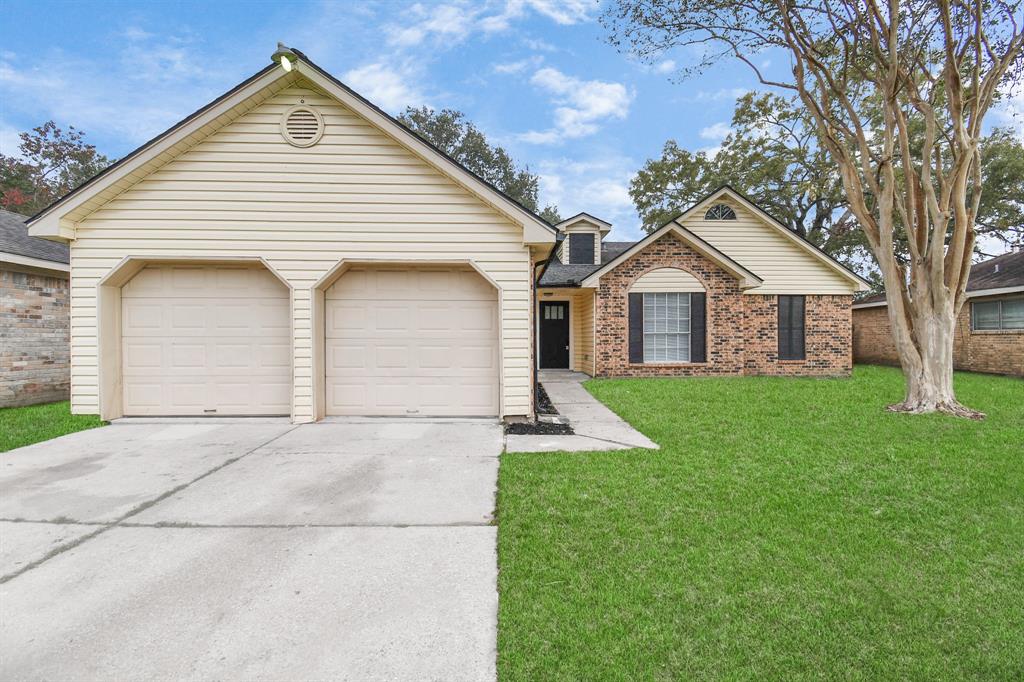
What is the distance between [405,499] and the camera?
13.3ft

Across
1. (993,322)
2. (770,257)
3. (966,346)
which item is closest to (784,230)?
(770,257)

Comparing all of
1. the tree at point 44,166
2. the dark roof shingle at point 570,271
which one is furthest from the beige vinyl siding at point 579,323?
the tree at point 44,166

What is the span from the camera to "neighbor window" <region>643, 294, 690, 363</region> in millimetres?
13234

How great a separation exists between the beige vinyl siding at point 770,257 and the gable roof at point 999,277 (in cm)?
184

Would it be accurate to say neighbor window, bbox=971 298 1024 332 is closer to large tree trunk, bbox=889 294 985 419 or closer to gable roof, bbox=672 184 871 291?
gable roof, bbox=672 184 871 291

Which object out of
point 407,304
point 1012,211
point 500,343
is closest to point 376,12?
point 407,304

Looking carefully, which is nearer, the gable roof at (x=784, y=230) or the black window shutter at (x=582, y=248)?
the gable roof at (x=784, y=230)

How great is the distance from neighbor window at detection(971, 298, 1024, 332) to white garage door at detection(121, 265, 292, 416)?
1927 cm

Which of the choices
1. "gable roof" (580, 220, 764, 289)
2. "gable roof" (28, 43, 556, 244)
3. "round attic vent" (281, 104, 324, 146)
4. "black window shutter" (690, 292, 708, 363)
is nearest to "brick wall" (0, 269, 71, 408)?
"gable roof" (28, 43, 556, 244)

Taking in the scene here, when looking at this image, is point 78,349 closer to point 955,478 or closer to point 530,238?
point 530,238

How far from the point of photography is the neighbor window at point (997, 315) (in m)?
13.5

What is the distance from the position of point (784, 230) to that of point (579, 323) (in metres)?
6.80

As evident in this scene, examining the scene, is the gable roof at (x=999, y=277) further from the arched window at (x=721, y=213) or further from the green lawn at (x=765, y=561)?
the green lawn at (x=765, y=561)

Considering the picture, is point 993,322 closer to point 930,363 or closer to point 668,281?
point 930,363
